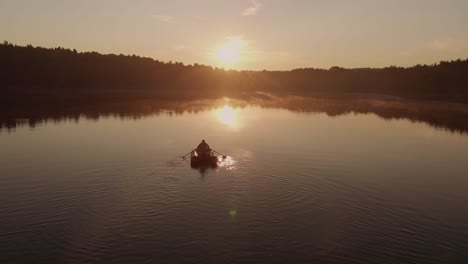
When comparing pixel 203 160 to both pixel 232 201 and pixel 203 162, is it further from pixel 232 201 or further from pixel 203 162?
pixel 232 201

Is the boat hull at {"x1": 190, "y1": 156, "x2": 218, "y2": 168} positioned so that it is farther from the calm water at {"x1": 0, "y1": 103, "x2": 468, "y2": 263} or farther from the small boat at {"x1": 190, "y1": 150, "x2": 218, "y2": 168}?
the calm water at {"x1": 0, "y1": 103, "x2": 468, "y2": 263}

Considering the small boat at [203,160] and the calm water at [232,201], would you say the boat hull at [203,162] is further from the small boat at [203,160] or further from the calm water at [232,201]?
the calm water at [232,201]

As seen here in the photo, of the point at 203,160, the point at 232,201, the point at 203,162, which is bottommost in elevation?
the point at 232,201

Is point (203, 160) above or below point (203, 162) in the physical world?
above

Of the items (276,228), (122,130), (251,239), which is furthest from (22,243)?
(122,130)

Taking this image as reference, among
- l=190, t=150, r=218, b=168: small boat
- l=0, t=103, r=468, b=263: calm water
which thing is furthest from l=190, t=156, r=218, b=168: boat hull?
l=0, t=103, r=468, b=263: calm water

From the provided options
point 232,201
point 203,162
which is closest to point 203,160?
point 203,162

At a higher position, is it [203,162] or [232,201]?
[203,162]

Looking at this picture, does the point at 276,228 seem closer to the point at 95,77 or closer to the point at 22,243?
the point at 22,243

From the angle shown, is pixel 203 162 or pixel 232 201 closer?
pixel 232 201

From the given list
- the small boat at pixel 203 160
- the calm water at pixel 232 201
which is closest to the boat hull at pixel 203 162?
the small boat at pixel 203 160
